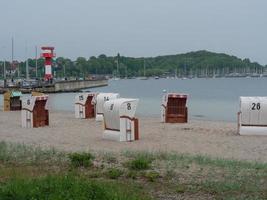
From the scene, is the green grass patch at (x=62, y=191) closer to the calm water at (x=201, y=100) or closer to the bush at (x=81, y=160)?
the bush at (x=81, y=160)

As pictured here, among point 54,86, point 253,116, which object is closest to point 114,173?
point 253,116

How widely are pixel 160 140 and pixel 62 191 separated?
11.4 metres

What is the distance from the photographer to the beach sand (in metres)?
15.7

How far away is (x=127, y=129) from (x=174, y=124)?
294 inches

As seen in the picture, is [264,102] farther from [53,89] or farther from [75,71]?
[75,71]

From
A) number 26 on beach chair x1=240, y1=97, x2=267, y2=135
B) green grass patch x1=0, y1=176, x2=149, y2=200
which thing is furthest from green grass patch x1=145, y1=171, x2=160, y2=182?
number 26 on beach chair x1=240, y1=97, x2=267, y2=135

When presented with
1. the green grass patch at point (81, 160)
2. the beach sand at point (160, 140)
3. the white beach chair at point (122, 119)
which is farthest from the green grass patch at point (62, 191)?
the white beach chair at point (122, 119)

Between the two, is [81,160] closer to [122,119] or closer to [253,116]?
[122,119]

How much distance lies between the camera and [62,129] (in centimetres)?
2325

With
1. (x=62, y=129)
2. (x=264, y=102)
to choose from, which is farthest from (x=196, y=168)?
(x=62, y=129)

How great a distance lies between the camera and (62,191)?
727 cm

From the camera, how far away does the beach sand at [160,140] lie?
1566 centimetres

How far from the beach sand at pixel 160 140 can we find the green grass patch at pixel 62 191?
702cm

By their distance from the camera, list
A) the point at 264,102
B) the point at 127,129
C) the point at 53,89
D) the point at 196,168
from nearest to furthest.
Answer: the point at 196,168
the point at 127,129
the point at 264,102
the point at 53,89
